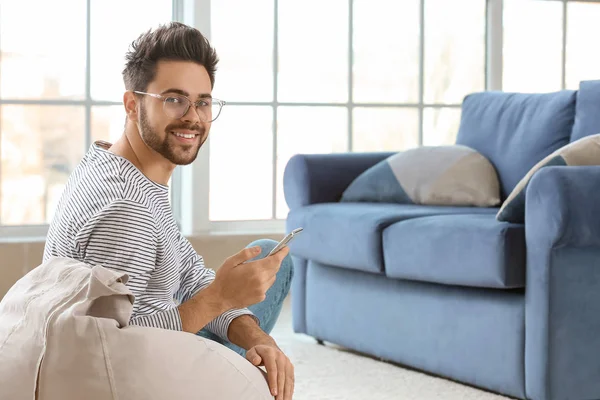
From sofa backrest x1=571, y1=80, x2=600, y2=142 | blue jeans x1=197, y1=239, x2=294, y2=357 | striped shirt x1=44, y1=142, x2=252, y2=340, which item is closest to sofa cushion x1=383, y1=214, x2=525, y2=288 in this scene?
sofa backrest x1=571, y1=80, x2=600, y2=142

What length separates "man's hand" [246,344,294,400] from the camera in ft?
5.07

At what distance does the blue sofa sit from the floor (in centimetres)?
4

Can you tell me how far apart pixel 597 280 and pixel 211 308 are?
53.8 inches

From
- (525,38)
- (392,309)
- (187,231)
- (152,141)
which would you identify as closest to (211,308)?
(152,141)

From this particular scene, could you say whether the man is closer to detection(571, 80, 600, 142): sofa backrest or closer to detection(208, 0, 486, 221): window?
detection(571, 80, 600, 142): sofa backrest

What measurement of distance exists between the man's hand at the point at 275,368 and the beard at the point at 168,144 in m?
0.37

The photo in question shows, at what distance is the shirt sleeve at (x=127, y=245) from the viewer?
5.02 feet

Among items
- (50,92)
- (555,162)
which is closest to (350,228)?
(555,162)

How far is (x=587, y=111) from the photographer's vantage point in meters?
3.35

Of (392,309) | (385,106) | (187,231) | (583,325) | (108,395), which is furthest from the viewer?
(385,106)

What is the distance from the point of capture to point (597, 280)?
8.48 feet

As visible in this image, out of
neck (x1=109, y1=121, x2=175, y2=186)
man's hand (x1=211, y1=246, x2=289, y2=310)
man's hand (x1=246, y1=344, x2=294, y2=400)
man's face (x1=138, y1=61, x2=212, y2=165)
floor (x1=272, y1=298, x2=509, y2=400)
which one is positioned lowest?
floor (x1=272, y1=298, x2=509, y2=400)

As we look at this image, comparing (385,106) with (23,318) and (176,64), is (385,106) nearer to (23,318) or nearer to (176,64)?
(176,64)

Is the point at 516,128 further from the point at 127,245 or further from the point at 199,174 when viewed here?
the point at 127,245
